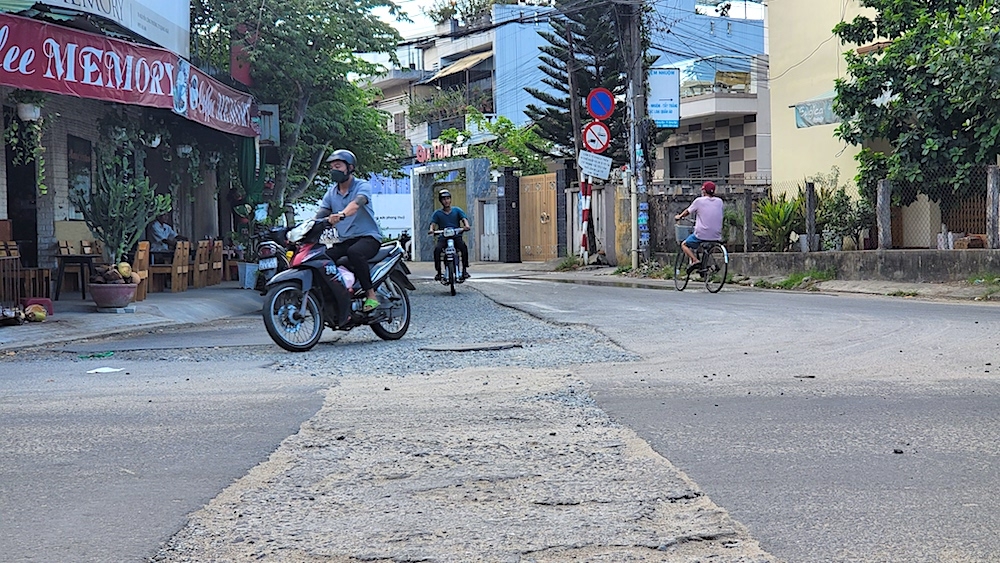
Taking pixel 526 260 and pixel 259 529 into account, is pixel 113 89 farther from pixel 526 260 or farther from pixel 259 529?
pixel 526 260

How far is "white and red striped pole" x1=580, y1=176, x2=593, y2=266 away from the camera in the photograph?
82.8 feet

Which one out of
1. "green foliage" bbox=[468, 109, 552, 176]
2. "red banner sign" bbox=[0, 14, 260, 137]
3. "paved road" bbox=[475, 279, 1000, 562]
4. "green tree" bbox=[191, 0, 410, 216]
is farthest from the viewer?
"green foliage" bbox=[468, 109, 552, 176]

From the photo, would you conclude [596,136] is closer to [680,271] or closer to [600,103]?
[600,103]

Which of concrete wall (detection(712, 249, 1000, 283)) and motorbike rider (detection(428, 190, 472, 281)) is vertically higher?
motorbike rider (detection(428, 190, 472, 281))

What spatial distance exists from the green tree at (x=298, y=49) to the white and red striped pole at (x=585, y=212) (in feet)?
18.0

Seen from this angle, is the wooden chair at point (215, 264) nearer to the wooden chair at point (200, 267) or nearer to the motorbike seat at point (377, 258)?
the wooden chair at point (200, 267)

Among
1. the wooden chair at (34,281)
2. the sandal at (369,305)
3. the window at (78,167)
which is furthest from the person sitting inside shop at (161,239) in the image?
the sandal at (369,305)

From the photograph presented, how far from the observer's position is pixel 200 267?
18094 mm

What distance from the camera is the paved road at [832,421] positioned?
12.5 ft

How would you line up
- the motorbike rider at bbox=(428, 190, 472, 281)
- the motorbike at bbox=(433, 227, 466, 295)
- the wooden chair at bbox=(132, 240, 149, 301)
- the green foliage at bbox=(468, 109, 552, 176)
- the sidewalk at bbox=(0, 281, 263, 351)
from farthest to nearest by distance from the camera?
the green foliage at bbox=(468, 109, 552, 176) < the motorbike rider at bbox=(428, 190, 472, 281) < the motorbike at bbox=(433, 227, 466, 295) < the wooden chair at bbox=(132, 240, 149, 301) < the sidewalk at bbox=(0, 281, 263, 351)

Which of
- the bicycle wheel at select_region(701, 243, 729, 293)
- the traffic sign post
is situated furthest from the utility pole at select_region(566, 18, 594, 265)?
the bicycle wheel at select_region(701, 243, 729, 293)

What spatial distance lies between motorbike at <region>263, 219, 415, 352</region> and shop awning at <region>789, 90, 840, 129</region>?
1303cm

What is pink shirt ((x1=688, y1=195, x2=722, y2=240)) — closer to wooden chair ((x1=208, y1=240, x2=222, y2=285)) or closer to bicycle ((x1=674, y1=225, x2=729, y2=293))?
bicycle ((x1=674, y1=225, x2=729, y2=293))

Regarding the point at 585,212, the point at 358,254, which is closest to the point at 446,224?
the point at 358,254
